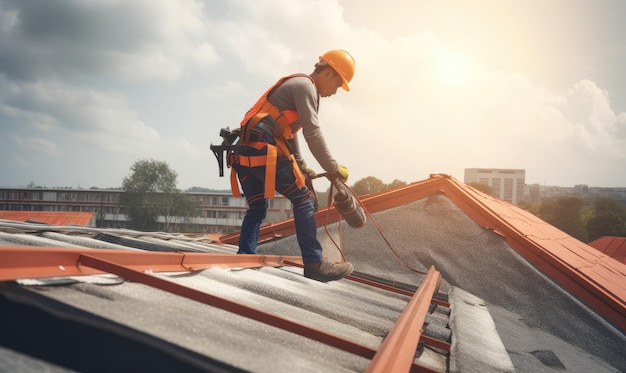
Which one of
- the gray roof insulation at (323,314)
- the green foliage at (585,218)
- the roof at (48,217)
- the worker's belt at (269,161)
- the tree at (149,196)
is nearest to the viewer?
the gray roof insulation at (323,314)

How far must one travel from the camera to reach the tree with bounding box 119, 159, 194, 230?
249 feet

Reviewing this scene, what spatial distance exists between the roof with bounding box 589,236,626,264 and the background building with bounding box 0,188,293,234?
56922 millimetres

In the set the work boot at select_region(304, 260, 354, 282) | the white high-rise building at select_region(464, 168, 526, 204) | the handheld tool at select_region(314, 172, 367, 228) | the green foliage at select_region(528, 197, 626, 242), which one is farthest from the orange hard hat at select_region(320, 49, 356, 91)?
the white high-rise building at select_region(464, 168, 526, 204)

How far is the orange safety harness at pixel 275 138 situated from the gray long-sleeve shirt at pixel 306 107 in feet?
0.18

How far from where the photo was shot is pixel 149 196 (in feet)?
253

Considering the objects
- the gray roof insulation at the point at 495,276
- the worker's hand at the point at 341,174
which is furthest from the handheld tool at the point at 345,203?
the gray roof insulation at the point at 495,276

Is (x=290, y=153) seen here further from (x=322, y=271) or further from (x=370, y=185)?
(x=370, y=185)

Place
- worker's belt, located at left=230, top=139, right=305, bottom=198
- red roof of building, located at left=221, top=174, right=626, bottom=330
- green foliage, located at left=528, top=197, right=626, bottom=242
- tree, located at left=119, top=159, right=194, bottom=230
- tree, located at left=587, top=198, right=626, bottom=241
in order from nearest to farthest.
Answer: worker's belt, located at left=230, top=139, right=305, bottom=198 < red roof of building, located at left=221, top=174, right=626, bottom=330 < tree, located at left=587, top=198, right=626, bottom=241 < green foliage, located at left=528, top=197, right=626, bottom=242 < tree, located at left=119, top=159, right=194, bottom=230

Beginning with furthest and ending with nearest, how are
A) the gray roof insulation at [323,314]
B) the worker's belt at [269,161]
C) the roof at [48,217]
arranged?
the roof at [48,217]
the worker's belt at [269,161]
the gray roof insulation at [323,314]

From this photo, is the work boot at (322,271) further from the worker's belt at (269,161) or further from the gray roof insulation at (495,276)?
the gray roof insulation at (495,276)

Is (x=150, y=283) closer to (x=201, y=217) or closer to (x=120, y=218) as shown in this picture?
(x=201, y=217)

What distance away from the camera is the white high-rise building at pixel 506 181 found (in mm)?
159500

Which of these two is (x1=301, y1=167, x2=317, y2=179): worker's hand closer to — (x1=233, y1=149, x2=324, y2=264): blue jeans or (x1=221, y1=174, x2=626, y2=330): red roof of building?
(x1=233, y1=149, x2=324, y2=264): blue jeans

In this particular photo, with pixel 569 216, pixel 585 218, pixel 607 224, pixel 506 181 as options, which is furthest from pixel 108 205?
pixel 506 181
